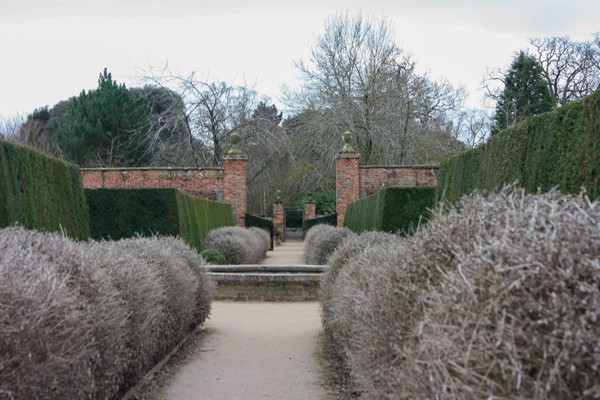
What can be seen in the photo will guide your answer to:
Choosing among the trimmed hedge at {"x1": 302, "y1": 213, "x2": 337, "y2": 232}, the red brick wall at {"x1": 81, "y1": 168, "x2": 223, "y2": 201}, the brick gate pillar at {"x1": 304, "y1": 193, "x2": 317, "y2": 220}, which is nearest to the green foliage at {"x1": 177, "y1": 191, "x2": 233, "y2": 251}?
the red brick wall at {"x1": 81, "y1": 168, "x2": 223, "y2": 201}

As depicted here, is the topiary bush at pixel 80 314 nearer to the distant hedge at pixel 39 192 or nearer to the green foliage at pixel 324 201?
the distant hedge at pixel 39 192

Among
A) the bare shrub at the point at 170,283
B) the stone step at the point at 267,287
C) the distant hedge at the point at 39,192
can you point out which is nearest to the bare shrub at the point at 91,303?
the bare shrub at the point at 170,283

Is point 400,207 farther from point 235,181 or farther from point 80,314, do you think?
point 80,314

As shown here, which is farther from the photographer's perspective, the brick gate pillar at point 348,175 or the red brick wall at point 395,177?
the brick gate pillar at point 348,175

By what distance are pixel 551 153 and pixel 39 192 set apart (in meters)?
7.00

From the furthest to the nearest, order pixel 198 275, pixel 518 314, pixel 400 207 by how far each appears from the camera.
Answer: pixel 400 207
pixel 198 275
pixel 518 314

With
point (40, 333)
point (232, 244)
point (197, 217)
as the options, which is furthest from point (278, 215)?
point (40, 333)

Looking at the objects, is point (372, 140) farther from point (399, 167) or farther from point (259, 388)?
point (259, 388)

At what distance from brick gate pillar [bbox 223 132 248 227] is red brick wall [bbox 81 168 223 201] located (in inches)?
10.1

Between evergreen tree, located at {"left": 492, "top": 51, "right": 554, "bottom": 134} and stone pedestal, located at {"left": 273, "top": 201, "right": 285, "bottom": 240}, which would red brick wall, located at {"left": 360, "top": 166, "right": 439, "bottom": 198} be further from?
stone pedestal, located at {"left": 273, "top": 201, "right": 285, "bottom": 240}

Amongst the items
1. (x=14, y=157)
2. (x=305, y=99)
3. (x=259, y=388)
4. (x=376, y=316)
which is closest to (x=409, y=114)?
(x=305, y=99)

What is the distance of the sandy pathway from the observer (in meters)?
5.33

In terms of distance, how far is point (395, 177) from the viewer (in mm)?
22359

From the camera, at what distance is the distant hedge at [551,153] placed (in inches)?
179
